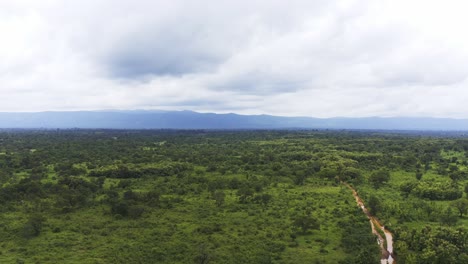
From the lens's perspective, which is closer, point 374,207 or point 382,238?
point 382,238

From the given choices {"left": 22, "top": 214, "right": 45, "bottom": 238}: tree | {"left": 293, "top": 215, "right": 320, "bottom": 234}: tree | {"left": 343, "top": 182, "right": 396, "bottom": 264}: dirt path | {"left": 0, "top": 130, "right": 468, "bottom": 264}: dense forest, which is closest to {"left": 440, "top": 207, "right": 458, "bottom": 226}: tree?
{"left": 0, "top": 130, "right": 468, "bottom": 264}: dense forest

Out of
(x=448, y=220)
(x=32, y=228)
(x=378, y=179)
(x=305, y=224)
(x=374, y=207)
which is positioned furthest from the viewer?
(x=378, y=179)

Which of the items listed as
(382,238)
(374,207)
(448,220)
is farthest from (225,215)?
(448,220)

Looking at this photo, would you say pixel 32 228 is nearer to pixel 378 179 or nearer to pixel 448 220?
pixel 448 220

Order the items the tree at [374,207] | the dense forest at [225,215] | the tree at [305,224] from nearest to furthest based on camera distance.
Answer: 1. the dense forest at [225,215]
2. the tree at [305,224]
3. the tree at [374,207]

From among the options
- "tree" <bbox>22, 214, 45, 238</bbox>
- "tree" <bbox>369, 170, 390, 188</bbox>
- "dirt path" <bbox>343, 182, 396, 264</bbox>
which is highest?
"tree" <bbox>369, 170, 390, 188</bbox>

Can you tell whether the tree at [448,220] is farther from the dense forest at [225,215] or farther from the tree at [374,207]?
the tree at [374,207]

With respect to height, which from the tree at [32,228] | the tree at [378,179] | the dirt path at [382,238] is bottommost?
the dirt path at [382,238]

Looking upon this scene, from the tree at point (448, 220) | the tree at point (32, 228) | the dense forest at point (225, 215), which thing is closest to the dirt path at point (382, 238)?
the dense forest at point (225, 215)

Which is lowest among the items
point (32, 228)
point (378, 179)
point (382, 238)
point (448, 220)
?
point (382, 238)

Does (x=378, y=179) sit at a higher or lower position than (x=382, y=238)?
higher

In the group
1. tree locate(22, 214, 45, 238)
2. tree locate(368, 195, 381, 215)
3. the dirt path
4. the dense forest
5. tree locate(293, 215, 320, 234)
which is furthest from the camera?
tree locate(368, 195, 381, 215)

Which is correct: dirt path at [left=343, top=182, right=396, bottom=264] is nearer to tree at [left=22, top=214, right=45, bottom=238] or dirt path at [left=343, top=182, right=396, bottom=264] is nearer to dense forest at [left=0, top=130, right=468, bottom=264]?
dense forest at [left=0, top=130, right=468, bottom=264]

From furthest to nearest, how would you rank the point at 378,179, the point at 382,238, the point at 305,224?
the point at 378,179 → the point at 305,224 → the point at 382,238
